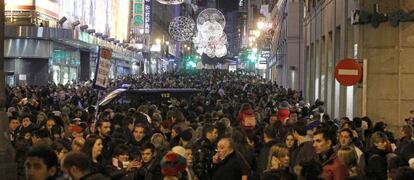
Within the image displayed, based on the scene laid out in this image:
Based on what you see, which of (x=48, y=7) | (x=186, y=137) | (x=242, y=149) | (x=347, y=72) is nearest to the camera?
(x=242, y=149)

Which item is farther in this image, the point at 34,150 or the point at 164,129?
the point at 164,129

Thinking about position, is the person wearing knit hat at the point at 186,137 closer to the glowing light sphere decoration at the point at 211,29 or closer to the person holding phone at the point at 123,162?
the person holding phone at the point at 123,162

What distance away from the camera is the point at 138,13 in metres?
80.6

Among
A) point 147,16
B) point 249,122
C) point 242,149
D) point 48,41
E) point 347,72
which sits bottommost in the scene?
point 242,149

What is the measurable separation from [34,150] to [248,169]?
10.7ft

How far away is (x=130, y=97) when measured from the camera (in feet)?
77.8

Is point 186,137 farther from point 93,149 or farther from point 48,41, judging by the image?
point 48,41

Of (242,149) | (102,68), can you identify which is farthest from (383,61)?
(242,149)

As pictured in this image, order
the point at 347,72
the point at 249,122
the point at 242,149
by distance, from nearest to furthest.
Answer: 1. the point at 242,149
2. the point at 249,122
3. the point at 347,72

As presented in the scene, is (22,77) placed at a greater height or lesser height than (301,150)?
greater

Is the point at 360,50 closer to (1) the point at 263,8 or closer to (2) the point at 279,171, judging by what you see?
(2) the point at 279,171

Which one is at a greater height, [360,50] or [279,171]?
[360,50]

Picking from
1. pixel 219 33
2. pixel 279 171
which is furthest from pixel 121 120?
pixel 219 33

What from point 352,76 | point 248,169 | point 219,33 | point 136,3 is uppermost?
point 136,3
